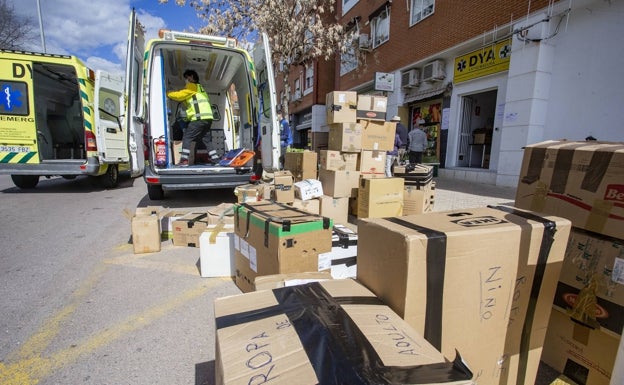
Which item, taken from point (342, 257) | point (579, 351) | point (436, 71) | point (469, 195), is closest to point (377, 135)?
point (469, 195)

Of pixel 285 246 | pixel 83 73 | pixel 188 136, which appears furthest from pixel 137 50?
pixel 285 246

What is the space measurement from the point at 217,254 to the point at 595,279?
102 inches

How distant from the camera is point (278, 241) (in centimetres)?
196

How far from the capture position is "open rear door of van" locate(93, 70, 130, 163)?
20.7 feet

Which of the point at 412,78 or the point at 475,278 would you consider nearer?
the point at 475,278

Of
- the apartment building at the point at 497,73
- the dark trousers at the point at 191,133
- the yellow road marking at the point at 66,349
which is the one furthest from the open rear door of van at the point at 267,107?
the apartment building at the point at 497,73

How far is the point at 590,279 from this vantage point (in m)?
1.55

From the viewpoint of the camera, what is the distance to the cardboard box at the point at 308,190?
4577 mm

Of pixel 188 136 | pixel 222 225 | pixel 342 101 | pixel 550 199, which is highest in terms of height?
pixel 342 101

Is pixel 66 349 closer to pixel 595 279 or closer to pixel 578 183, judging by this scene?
pixel 595 279

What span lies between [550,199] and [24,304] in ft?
12.0

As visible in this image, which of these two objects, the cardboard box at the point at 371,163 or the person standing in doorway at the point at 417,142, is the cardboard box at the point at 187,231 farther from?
the person standing in doorway at the point at 417,142

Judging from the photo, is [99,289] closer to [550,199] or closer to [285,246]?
[285,246]

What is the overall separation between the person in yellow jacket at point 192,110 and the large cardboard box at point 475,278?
4.92 metres
